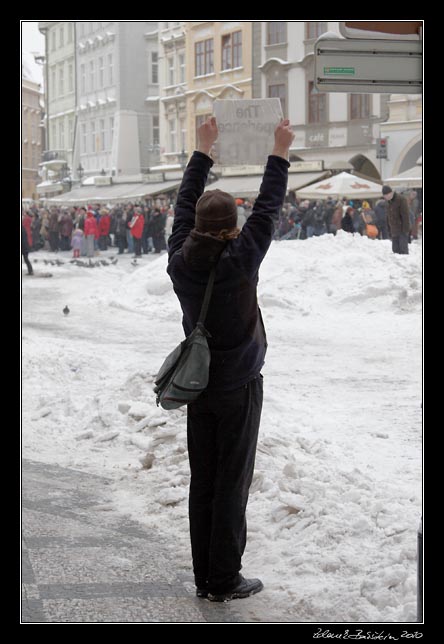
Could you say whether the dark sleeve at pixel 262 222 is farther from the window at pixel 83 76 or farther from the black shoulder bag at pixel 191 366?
the window at pixel 83 76

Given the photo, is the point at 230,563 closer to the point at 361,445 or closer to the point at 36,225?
the point at 361,445

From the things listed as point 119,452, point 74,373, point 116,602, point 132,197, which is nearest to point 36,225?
point 132,197

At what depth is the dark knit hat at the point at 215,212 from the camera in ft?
12.8

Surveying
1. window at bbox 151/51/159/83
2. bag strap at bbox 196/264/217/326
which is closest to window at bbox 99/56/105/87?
window at bbox 151/51/159/83

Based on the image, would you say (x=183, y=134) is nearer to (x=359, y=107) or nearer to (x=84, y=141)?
(x=84, y=141)

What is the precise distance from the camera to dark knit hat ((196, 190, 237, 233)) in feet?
12.8

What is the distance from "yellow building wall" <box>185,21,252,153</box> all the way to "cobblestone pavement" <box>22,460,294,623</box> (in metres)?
37.8

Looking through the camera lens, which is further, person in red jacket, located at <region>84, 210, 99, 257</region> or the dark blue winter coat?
person in red jacket, located at <region>84, 210, 99, 257</region>

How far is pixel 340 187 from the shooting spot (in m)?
28.0

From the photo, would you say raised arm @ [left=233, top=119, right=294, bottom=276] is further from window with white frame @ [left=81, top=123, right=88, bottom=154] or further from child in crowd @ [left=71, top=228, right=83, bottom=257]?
window with white frame @ [left=81, top=123, right=88, bottom=154]

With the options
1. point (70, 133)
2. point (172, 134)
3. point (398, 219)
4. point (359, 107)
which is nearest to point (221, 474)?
point (398, 219)

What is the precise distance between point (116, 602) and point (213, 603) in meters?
0.39

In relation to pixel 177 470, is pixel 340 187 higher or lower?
higher

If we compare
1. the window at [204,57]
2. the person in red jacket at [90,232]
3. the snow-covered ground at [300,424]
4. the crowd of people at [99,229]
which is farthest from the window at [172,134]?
the snow-covered ground at [300,424]
